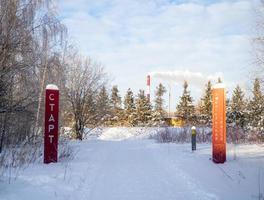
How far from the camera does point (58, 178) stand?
36.2ft

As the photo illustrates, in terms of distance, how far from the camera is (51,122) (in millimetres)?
14695

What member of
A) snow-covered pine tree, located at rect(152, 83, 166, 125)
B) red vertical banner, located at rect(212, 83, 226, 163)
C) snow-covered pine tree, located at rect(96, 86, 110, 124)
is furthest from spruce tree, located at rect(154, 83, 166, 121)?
red vertical banner, located at rect(212, 83, 226, 163)

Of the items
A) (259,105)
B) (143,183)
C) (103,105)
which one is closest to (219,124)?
(143,183)

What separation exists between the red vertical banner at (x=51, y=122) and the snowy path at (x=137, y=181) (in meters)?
0.52

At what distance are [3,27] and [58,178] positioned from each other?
846 centimetres

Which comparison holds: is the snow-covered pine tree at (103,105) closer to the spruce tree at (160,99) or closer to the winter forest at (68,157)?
the winter forest at (68,157)

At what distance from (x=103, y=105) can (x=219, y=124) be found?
25.0m

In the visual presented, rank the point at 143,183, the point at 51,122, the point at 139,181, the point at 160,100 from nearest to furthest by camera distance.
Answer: the point at 143,183 < the point at 139,181 < the point at 51,122 < the point at 160,100

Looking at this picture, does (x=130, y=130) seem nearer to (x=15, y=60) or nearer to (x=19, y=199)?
(x=15, y=60)

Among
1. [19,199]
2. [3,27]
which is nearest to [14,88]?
[3,27]

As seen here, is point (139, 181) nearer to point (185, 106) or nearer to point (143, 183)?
point (143, 183)

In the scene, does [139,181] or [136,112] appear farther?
[136,112]

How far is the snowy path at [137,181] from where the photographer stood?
9.20 metres

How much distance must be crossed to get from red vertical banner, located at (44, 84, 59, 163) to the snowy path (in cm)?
52
